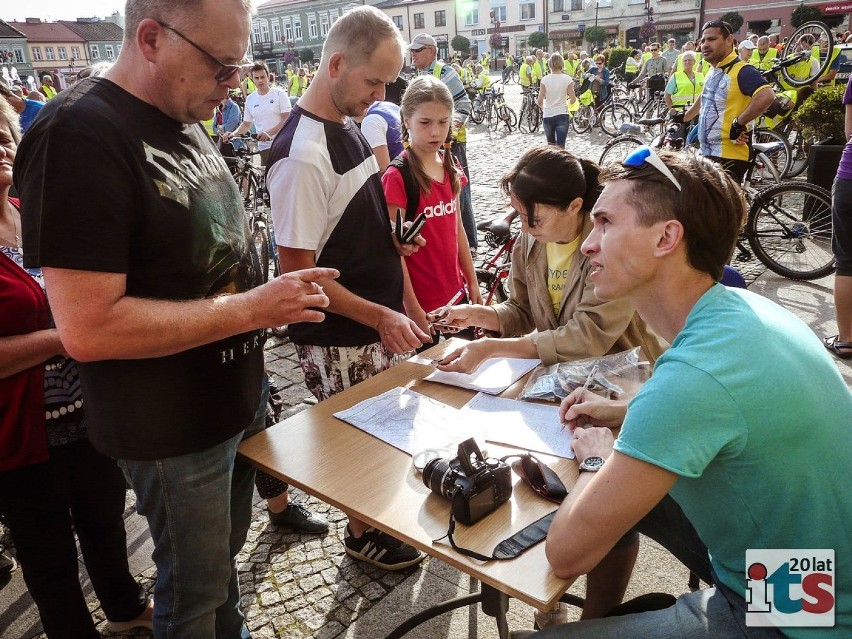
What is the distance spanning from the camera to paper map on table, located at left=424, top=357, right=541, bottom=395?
2.09 m

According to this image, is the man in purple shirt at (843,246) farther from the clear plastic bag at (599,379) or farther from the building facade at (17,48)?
the building facade at (17,48)

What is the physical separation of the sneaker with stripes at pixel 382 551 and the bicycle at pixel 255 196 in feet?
10.7

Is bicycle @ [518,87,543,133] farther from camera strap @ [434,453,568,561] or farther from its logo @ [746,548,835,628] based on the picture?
its logo @ [746,548,835,628]

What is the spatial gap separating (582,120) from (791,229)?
987 centimetres

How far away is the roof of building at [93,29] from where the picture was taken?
240 ft

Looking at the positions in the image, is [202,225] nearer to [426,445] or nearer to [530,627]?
[426,445]

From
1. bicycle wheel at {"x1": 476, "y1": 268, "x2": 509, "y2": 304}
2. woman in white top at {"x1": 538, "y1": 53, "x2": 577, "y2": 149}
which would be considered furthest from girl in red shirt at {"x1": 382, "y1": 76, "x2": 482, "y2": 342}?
woman in white top at {"x1": 538, "y1": 53, "x2": 577, "y2": 149}

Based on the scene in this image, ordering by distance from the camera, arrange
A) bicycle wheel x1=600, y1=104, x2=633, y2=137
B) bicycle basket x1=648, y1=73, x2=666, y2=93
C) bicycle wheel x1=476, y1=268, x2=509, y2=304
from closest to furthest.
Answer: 1. bicycle wheel x1=476, y1=268, x2=509, y2=304
2. bicycle wheel x1=600, y1=104, x2=633, y2=137
3. bicycle basket x1=648, y1=73, x2=666, y2=93

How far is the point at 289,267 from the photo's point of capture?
208 centimetres

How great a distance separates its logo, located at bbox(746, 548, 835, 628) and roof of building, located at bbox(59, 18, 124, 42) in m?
89.3

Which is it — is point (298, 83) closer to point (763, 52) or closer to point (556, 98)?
point (556, 98)

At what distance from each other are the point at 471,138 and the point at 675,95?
529 cm

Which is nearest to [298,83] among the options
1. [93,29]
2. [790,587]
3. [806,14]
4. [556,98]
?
[556,98]

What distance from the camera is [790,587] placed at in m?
1.19
